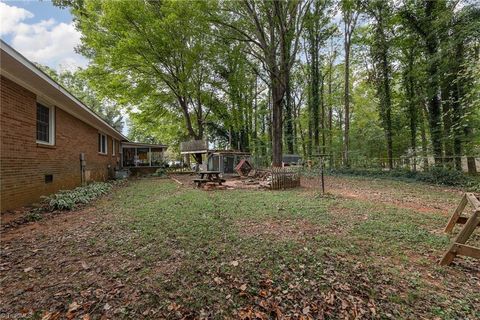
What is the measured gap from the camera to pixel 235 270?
2.85 meters

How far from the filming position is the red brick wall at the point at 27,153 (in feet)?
17.1

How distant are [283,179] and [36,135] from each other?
8.94 metres

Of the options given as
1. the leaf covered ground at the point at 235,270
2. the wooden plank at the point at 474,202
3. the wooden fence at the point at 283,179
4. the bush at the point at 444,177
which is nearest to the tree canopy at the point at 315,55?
the bush at the point at 444,177

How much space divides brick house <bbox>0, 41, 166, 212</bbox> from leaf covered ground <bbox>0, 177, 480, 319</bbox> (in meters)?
1.82

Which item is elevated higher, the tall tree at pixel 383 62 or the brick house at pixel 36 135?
the tall tree at pixel 383 62

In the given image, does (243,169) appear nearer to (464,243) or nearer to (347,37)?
(464,243)

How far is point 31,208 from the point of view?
19.4 ft

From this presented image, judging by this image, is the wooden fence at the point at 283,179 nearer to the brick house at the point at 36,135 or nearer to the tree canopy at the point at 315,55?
the tree canopy at the point at 315,55

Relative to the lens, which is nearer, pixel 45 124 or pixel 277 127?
pixel 45 124

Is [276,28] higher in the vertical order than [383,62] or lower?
higher

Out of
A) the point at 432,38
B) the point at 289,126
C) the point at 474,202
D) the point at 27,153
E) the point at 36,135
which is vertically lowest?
the point at 474,202

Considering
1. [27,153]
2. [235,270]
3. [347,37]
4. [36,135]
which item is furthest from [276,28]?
[235,270]

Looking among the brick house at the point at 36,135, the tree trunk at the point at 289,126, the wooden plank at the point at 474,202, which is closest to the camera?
the wooden plank at the point at 474,202

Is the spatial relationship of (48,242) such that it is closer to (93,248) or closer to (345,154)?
(93,248)
